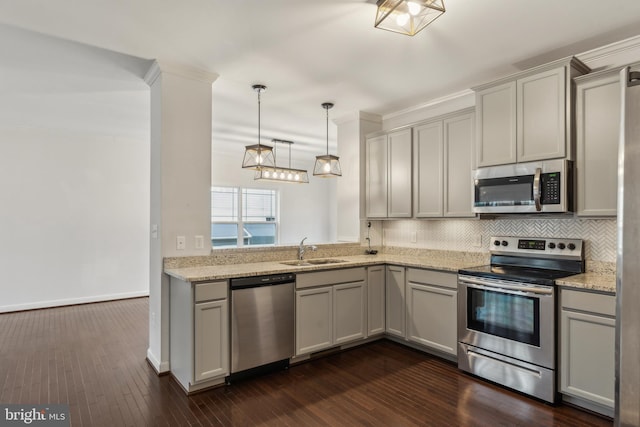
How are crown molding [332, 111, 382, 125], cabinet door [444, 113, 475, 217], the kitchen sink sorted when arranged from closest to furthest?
cabinet door [444, 113, 475, 217] → the kitchen sink → crown molding [332, 111, 382, 125]

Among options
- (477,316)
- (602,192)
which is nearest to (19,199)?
(477,316)

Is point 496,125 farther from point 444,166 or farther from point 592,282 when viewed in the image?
point 592,282

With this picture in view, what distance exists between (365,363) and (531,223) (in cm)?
197

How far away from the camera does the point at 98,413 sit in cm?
244

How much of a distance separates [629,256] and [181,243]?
3.00 meters

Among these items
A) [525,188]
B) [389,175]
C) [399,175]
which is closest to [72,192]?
[389,175]

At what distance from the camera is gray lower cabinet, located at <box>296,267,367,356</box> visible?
323 cm

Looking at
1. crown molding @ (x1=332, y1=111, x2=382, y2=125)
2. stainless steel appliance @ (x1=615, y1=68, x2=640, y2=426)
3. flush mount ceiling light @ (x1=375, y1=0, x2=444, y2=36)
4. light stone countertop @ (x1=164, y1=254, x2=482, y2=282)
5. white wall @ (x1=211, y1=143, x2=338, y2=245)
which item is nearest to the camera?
stainless steel appliance @ (x1=615, y1=68, x2=640, y2=426)

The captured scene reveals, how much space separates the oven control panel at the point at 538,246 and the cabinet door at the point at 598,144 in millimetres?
382

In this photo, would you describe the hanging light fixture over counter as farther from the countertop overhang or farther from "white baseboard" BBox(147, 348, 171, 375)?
"white baseboard" BBox(147, 348, 171, 375)

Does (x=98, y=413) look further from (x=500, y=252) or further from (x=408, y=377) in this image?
(x=500, y=252)

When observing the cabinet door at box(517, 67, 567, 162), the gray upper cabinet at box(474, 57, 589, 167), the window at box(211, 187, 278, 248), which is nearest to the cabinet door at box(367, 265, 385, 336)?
→ the gray upper cabinet at box(474, 57, 589, 167)

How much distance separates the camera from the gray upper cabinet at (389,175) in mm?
4000

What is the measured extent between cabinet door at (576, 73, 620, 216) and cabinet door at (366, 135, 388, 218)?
196 centimetres
